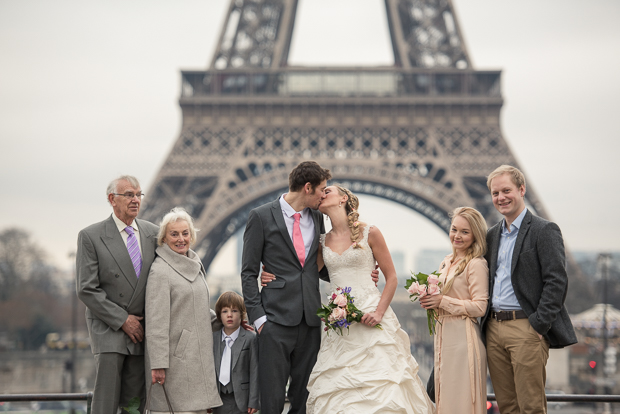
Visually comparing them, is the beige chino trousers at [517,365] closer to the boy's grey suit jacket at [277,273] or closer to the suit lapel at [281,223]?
the boy's grey suit jacket at [277,273]

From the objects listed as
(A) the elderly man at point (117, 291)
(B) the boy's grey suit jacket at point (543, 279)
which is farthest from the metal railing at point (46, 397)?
(B) the boy's grey suit jacket at point (543, 279)

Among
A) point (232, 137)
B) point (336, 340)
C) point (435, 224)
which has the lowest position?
point (336, 340)

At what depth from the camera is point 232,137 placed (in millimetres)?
24203

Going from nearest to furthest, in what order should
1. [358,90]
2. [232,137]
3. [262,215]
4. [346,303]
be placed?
[346,303]
[262,215]
[232,137]
[358,90]

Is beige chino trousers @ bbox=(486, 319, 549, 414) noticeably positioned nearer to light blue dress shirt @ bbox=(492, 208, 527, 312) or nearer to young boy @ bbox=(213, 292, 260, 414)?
light blue dress shirt @ bbox=(492, 208, 527, 312)

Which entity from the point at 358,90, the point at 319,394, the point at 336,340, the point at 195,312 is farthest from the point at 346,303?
the point at 358,90

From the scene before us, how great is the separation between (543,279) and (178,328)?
2.39m

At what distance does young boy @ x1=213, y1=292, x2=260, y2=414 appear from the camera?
445 cm

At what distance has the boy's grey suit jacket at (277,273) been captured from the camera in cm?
437

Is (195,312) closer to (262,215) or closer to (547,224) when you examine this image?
(262,215)

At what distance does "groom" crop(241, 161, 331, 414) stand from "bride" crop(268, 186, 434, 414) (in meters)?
0.11

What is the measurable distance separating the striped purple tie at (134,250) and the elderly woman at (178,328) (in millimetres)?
127

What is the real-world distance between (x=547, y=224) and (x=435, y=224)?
74.0 ft

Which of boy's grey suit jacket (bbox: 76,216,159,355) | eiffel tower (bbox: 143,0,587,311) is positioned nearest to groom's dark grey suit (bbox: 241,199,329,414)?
boy's grey suit jacket (bbox: 76,216,159,355)
